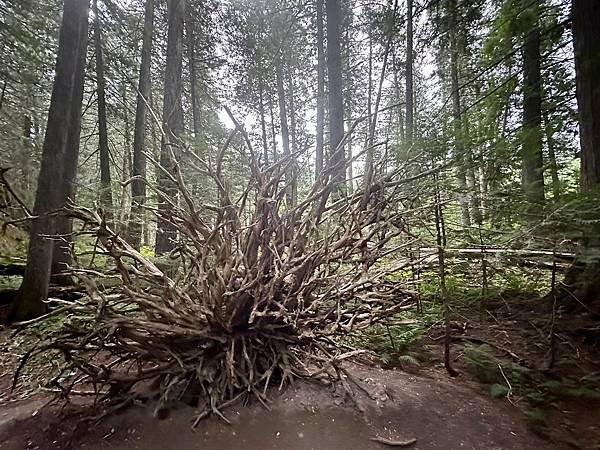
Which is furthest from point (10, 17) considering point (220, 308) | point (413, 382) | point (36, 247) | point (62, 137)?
point (413, 382)

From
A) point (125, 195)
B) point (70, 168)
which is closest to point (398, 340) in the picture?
point (125, 195)

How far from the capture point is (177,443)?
222 cm

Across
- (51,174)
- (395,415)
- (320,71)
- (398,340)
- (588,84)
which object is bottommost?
(395,415)

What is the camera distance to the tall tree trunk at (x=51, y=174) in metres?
5.00

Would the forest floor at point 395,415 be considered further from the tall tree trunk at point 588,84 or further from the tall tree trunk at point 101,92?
the tall tree trunk at point 101,92

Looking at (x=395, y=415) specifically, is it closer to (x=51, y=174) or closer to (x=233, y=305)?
(x=233, y=305)

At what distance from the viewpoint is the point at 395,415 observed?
A: 2521mm

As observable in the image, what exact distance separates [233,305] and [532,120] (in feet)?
13.9

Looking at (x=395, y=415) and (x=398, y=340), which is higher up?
(x=398, y=340)

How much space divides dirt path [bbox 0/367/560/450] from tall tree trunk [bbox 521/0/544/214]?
1.87 m

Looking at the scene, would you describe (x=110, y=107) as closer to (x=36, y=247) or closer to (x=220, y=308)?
(x=36, y=247)

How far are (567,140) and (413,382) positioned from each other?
4220 millimetres

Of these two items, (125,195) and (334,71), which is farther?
(334,71)

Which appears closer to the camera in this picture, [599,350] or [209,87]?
[599,350]
